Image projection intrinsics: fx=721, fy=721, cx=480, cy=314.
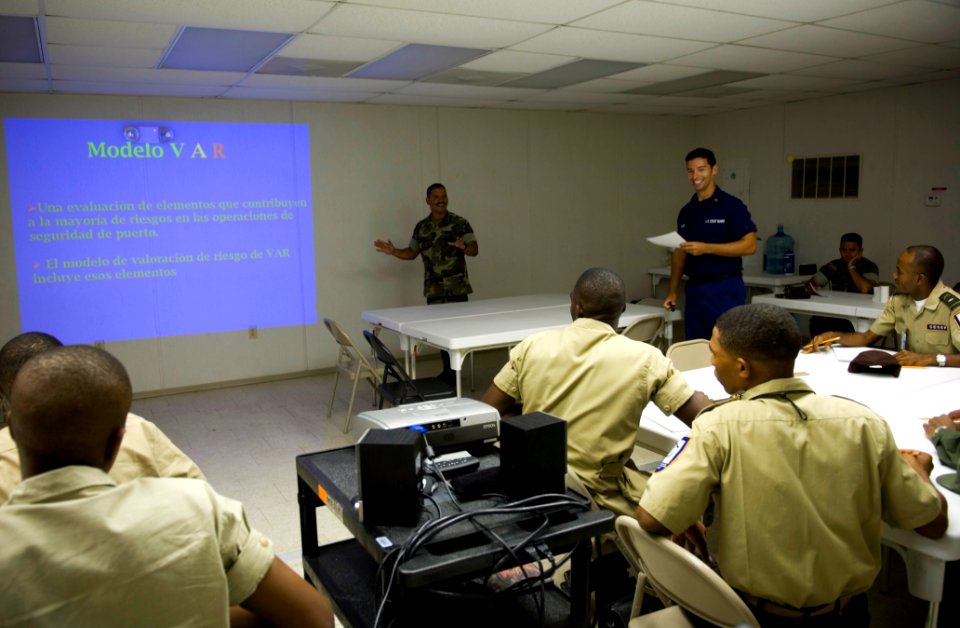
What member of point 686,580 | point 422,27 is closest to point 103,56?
point 422,27

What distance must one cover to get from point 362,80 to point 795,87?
3681mm

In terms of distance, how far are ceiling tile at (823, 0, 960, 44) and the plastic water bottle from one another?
2983mm

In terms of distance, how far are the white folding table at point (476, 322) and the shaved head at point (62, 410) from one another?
10.1 ft

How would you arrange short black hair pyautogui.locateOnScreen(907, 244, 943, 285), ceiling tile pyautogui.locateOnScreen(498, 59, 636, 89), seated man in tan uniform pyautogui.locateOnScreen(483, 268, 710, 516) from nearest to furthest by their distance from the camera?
seated man in tan uniform pyautogui.locateOnScreen(483, 268, 710, 516)
short black hair pyautogui.locateOnScreen(907, 244, 943, 285)
ceiling tile pyautogui.locateOnScreen(498, 59, 636, 89)

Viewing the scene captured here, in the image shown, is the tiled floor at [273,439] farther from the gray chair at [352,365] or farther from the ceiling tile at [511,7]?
the ceiling tile at [511,7]

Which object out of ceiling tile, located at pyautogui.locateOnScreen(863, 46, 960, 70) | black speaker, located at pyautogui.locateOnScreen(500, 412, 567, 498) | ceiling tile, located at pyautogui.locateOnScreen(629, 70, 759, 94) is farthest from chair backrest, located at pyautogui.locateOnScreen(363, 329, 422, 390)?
ceiling tile, located at pyautogui.locateOnScreen(863, 46, 960, 70)

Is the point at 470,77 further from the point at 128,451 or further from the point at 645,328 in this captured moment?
the point at 128,451

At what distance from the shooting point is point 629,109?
7453 mm

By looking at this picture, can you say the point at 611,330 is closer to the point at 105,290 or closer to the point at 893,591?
the point at 893,591

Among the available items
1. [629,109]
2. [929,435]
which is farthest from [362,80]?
[929,435]

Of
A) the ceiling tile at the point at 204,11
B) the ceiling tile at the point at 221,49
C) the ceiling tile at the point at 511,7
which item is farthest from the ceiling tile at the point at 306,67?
the ceiling tile at the point at 511,7

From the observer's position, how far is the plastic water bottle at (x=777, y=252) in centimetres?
716

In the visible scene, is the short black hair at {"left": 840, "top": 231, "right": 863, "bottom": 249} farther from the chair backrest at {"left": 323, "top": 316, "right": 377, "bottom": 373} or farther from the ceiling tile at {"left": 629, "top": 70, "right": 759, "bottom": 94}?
the chair backrest at {"left": 323, "top": 316, "right": 377, "bottom": 373}

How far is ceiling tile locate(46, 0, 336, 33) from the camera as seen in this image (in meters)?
3.14
